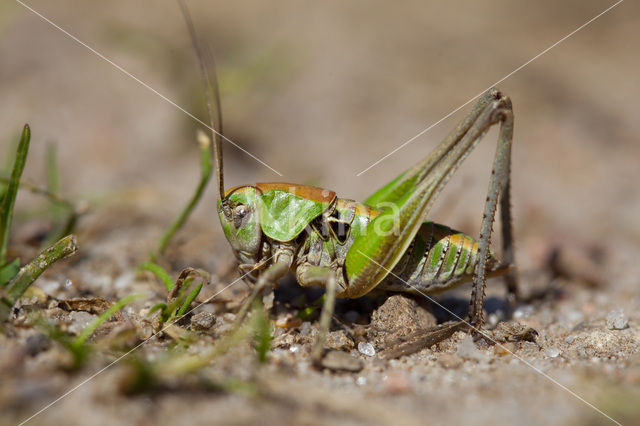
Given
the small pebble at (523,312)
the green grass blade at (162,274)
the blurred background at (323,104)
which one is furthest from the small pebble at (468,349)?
the blurred background at (323,104)

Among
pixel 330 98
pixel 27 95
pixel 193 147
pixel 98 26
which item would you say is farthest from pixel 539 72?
pixel 27 95

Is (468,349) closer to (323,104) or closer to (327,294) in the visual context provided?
(327,294)

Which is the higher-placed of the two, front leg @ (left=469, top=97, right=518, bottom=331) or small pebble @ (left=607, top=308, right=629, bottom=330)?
front leg @ (left=469, top=97, right=518, bottom=331)

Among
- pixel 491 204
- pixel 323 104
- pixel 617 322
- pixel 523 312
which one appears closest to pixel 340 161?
pixel 323 104

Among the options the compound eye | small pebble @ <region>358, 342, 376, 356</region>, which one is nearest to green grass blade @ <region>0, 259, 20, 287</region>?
the compound eye

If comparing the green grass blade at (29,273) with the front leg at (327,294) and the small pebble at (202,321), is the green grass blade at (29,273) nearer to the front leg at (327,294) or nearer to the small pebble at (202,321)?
the small pebble at (202,321)

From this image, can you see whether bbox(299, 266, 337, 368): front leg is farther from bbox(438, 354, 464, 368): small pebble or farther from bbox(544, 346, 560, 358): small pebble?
bbox(544, 346, 560, 358): small pebble
